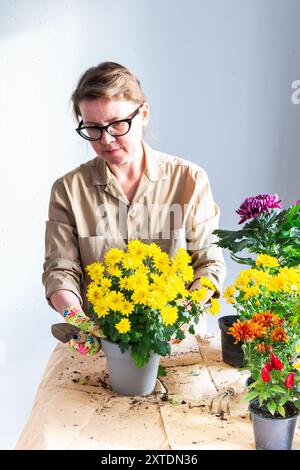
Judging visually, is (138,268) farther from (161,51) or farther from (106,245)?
(161,51)

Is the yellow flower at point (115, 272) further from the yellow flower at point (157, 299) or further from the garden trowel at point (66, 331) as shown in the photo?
the garden trowel at point (66, 331)

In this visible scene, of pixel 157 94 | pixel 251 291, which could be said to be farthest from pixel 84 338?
pixel 157 94

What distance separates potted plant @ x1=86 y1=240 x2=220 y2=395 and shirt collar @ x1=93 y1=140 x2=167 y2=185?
788 mm

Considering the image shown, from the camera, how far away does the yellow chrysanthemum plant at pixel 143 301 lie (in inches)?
52.9

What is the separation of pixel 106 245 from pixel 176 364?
25.3 inches

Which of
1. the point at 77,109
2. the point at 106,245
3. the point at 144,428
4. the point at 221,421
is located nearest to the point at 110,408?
the point at 144,428

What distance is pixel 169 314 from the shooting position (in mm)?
1345

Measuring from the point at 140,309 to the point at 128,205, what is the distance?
86cm

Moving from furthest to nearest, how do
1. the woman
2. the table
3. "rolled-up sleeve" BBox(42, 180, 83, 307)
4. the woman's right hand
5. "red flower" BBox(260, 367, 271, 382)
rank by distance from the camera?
the woman → "rolled-up sleeve" BBox(42, 180, 83, 307) → the woman's right hand → the table → "red flower" BBox(260, 367, 271, 382)

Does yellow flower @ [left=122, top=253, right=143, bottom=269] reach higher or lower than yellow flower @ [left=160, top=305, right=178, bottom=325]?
higher

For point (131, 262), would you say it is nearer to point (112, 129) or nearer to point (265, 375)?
point (265, 375)

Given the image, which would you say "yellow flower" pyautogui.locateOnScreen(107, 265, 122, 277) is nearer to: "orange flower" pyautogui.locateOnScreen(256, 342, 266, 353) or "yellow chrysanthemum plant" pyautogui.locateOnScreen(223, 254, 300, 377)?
"yellow chrysanthemum plant" pyautogui.locateOnScreen(223, 254, 300, 377)

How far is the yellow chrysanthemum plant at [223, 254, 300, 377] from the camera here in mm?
1240

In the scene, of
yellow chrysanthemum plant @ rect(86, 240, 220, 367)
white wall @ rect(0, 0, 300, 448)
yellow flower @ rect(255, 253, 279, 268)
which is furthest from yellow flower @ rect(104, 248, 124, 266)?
white wall @ rect(0, 0, 300, 448)
